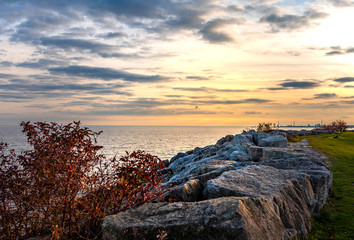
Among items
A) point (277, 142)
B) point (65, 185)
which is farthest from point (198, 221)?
point (277, 142)

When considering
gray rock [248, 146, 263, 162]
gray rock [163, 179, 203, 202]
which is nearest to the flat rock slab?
gray rock [163, 179, 203, 202]

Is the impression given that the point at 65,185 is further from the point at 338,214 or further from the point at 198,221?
the point at 338,214

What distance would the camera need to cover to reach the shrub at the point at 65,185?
19.9ft

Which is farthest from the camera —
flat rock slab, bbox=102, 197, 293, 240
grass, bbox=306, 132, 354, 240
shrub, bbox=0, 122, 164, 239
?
grass, bbox=306, 132, 354, 240

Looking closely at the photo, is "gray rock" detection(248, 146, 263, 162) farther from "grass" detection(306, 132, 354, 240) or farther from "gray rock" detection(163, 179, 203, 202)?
"gray rock" detection(163, 179, 203, 202)

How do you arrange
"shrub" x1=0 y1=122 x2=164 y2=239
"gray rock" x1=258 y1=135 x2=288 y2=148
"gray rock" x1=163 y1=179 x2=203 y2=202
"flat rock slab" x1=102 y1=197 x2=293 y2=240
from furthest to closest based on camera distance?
"gray rock" x1=258 y1=135 x2=288 y2=148 → "gray rock" x1=163 y1=179 x2=203 y2=202 → "shrub" x1=0 y1=122 x2=164 y2=239 → "flat rock slab" x1=102 y1=197 x2=293 y2=240

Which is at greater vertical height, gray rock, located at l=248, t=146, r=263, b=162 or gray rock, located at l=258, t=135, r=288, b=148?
gray rock, located at l=258, t=135, r=288, b=148

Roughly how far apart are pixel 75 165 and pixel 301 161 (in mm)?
9052

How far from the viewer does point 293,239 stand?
7027 millimetres

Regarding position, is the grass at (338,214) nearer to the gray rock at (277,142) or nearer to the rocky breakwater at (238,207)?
the rocky breakwater at (238,207)

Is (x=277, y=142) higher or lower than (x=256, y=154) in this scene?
higher

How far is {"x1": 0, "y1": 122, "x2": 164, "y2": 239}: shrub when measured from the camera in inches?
239

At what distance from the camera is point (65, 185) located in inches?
237

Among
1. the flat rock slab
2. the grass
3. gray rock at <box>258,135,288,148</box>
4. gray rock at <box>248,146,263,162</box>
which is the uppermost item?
gray rock at <box>258,135,288,148</box>
